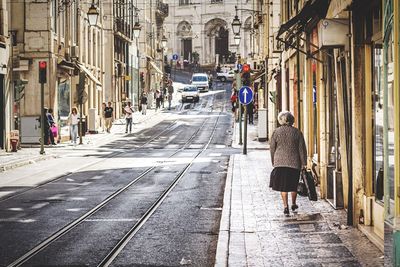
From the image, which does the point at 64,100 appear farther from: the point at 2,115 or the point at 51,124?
the point at 2,115

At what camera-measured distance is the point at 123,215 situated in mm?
15305

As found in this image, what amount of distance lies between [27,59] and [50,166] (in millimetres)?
13008

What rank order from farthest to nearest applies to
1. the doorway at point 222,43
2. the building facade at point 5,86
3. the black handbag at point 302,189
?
the doorway at point 222,43, the building facade at point 5,86, the black handbag at point 302,189

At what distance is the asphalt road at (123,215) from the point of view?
37.2 ft

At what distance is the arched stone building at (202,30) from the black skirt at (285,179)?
4092 inches

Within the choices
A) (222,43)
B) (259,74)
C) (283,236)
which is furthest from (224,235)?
(222,43)

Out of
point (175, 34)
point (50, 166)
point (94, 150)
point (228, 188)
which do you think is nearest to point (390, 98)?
point (228, 188)

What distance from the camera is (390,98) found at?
29.0 feet

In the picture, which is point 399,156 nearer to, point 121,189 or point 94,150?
point 121,189

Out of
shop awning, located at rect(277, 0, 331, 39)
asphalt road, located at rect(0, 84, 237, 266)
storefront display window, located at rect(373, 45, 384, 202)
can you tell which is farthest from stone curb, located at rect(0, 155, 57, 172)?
storefront display window, located at rect(373, 45, 384, 202)

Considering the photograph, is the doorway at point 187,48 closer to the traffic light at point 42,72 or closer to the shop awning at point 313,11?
the traffic light at point 42,72

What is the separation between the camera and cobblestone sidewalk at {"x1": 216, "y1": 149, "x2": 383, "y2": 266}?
33.9 feet

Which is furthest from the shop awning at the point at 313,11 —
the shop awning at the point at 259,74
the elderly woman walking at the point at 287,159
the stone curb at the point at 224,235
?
the shop awning at the point at 259,74

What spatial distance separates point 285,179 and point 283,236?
7.73 ft
